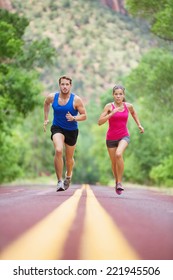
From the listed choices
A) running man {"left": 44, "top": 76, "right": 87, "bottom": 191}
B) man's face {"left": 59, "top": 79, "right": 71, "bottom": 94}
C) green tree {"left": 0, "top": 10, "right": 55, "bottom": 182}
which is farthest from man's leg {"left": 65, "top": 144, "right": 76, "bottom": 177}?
green tree {"left": 0, "top": 10, "right": 55, "bottom": 182}

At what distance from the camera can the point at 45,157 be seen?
133 ft

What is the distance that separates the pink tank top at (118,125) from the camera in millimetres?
6305

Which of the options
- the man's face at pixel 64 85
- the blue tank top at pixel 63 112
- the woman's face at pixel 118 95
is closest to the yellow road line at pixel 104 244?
the man's face at pixel 64 85

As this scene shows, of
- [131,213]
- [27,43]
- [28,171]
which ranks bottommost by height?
[28,171]

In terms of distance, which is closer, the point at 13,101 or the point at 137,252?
the point at 137,252

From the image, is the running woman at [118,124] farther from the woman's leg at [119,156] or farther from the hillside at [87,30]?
the hillside at [87,30]

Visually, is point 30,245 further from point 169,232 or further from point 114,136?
point 114,136

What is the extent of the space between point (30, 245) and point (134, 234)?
62cm

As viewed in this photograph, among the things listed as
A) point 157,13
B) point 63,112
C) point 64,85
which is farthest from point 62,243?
point 157,13

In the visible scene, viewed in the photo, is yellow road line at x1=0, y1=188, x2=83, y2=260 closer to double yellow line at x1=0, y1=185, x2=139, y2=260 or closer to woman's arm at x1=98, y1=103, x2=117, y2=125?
double yellow line at x1=0, y1=185, x2=139, y2=260

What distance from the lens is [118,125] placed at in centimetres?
647

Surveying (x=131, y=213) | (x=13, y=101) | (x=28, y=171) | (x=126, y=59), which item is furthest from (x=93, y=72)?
(x=131, y=213)

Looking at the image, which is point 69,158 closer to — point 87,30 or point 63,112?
point 63,112

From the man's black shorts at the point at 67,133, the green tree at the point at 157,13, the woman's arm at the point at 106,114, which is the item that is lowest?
the man's black shorts at the point at 67,133
